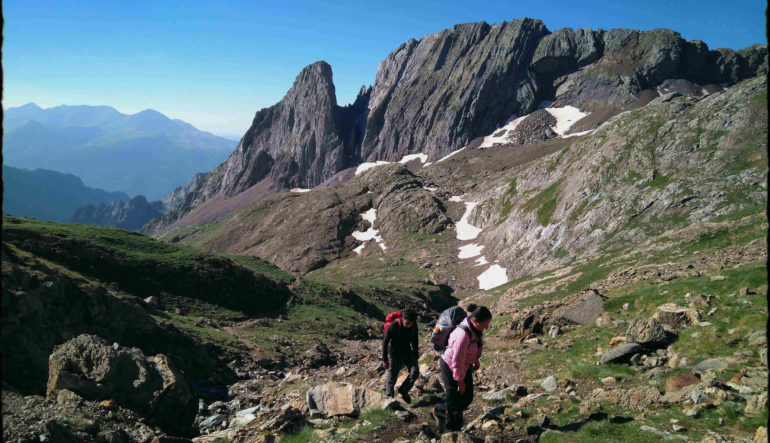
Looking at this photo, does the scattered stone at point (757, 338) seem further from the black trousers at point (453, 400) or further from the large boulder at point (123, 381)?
the large boulder at point (123, 381)

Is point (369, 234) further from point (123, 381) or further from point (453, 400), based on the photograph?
point (453, 400)

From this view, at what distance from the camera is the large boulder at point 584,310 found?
75.3ft

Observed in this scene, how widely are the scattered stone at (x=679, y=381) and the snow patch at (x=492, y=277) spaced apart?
2500 inches

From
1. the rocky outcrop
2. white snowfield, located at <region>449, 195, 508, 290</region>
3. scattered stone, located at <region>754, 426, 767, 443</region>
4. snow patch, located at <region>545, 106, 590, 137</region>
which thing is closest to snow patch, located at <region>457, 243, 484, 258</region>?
white snowfield, located at <region>449, 195, 508, 290</region>

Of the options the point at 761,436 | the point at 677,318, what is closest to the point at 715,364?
the point at 677,318

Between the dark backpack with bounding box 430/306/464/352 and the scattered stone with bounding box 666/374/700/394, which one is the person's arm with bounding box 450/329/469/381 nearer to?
the dark backpack with bounding box 430/306/464/352

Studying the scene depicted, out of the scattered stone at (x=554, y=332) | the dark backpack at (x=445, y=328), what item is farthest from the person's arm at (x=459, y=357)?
the scattered stone at (x=554, y=332)

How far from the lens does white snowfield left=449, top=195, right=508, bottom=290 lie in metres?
77.8

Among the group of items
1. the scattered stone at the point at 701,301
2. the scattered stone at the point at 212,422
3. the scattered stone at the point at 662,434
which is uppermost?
the scattered stone at the point at 701,301

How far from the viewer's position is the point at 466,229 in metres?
113

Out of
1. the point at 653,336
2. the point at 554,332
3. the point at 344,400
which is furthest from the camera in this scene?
the point at 554,332

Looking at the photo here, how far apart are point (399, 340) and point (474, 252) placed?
82220mm

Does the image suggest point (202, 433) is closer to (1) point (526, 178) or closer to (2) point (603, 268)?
(2) point (603, 268)

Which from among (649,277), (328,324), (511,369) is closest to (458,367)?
(511,369)
